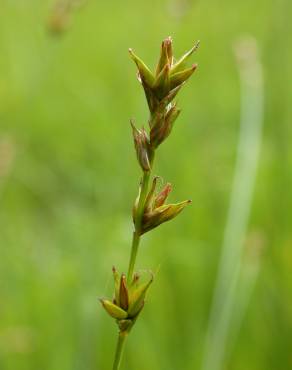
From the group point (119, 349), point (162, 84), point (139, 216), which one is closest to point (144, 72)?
point (162, 84)

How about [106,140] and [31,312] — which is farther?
[106,140]

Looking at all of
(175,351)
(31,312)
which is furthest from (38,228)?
(175,351)

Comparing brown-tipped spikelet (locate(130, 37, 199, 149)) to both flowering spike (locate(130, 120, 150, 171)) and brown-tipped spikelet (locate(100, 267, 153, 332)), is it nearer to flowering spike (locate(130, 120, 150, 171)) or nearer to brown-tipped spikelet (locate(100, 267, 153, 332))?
flowering spike (locate(130, 120, 150, 171))

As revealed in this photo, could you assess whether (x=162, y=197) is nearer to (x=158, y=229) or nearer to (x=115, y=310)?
(x=115, y=310)

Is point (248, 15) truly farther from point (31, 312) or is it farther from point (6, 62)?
point (31, 312)

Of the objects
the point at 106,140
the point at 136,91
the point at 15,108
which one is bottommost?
the point at 106,140

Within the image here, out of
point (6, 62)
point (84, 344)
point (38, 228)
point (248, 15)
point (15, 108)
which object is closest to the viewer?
point (84, 344)

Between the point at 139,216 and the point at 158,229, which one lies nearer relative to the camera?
the point at 139,216
